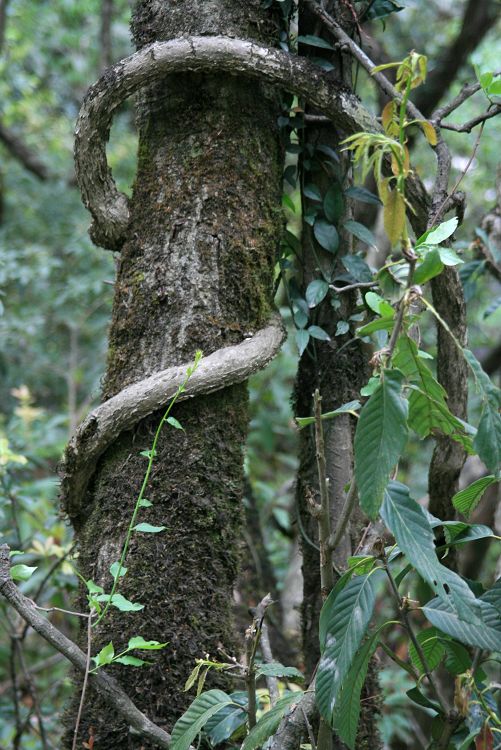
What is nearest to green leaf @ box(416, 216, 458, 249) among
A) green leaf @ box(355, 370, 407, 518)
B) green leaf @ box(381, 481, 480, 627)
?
green leaf @ box(355, 370, 407, 518)

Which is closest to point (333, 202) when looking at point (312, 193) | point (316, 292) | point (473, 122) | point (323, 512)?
point (312, 193)

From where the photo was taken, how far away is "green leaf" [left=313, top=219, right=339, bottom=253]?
1436mm

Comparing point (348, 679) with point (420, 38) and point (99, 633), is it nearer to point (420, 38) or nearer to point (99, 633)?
point (99, 633)

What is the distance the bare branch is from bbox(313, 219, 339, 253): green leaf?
2.60 ft

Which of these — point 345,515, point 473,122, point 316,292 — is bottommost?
point 345,515

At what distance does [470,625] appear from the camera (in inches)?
36.3

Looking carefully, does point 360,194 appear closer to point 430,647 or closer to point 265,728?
point 430,647

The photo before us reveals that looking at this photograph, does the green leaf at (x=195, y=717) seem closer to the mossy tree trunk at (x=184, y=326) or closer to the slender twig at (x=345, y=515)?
the mossy tree trunk at (x=184, y=326)

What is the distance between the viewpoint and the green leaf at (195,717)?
3.16 feet

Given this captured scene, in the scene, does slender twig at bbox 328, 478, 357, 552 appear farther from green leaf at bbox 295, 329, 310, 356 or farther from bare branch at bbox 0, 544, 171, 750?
green leaf at bbox 295, 329, 310, 356

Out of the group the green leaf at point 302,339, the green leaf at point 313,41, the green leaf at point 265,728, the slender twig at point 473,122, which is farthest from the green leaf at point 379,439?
the green leaf at point 313,41

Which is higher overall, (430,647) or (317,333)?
(317,333)

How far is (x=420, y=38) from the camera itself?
15.1 feet

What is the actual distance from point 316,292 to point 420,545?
667 millimetres
